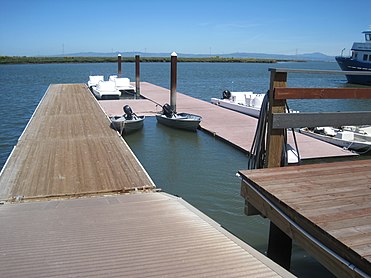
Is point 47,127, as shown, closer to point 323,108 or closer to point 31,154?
point 31,154

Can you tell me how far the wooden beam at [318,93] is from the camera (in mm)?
4348

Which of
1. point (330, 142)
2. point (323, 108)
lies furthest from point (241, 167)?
point (323, 108)

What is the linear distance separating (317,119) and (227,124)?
356 inches

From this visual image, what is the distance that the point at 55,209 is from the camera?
4992mm

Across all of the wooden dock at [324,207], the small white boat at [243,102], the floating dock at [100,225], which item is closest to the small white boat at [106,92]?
the small white boat at [243,102]

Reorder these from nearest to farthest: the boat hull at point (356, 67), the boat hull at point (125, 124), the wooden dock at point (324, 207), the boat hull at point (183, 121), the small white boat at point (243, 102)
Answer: the wooden dock at point (324, 207) → the boat hull at point (125, 124) → the boat hull at point (183, 121) → the small white boat at point (243, 102) → the boat hull at point (356, 67)

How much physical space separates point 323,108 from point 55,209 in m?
19.5

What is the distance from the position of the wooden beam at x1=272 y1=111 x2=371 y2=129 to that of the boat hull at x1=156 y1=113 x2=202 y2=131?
8150mm

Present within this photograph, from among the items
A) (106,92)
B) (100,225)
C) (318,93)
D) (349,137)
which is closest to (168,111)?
(349,137)

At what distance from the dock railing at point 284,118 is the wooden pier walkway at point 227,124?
479 cm

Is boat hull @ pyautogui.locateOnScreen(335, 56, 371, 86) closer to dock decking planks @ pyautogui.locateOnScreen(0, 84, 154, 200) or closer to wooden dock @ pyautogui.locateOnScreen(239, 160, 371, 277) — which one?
dock decking planks @ pyautogui.locateOnScreen(0, 84, 154, 200)

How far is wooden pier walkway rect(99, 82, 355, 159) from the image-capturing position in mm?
10023

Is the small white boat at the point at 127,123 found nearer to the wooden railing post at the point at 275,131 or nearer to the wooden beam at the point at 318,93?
the wooden railing post at the point at 275,131

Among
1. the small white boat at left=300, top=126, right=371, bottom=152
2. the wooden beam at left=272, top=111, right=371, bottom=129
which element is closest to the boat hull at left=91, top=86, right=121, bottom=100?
the small white boat at left=300, top=126, right=371, bottom=152
